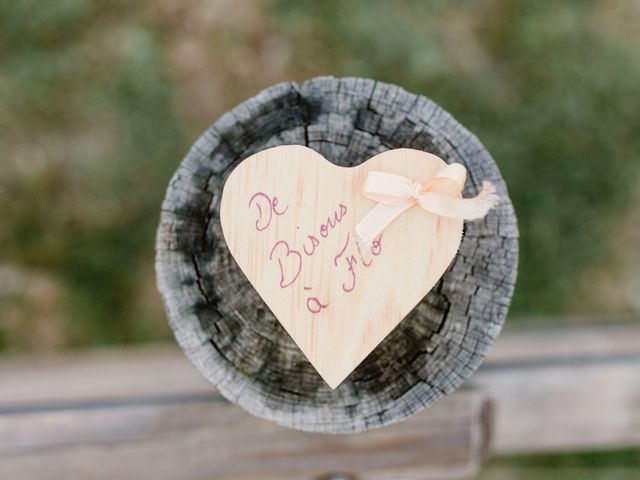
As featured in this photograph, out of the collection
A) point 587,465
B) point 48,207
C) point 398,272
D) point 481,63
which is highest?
point 481,63

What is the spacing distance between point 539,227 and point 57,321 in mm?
1759

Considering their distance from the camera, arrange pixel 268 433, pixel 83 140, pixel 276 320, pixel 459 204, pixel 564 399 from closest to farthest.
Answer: pixel 459 204 → pixel 276 320 → pixel 268 433 → pixel 564 399 → pixel 83 140

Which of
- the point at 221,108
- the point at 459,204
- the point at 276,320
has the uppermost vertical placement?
the point at 221,108

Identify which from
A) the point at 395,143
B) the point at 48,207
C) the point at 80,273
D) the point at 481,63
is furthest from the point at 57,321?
the point at 481,63

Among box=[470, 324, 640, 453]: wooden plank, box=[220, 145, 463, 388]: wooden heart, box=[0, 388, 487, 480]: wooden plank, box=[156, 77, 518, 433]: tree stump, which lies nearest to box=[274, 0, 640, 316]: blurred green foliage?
box=[470, 324, 640, 453]: wooden plank

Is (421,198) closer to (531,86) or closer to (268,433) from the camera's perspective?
(268,433)

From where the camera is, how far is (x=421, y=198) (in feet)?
3.29

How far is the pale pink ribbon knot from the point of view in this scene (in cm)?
99

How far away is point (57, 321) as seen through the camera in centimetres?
229

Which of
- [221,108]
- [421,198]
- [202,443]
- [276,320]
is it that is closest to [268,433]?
[202,443]

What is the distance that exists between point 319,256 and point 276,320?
7.0 inches

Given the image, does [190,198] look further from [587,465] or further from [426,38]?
[587,465]

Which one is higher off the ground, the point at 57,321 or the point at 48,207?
the point at 48,207

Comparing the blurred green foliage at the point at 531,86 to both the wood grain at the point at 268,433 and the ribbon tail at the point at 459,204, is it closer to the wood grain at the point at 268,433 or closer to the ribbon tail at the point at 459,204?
the wood grain at the point at 268,433
